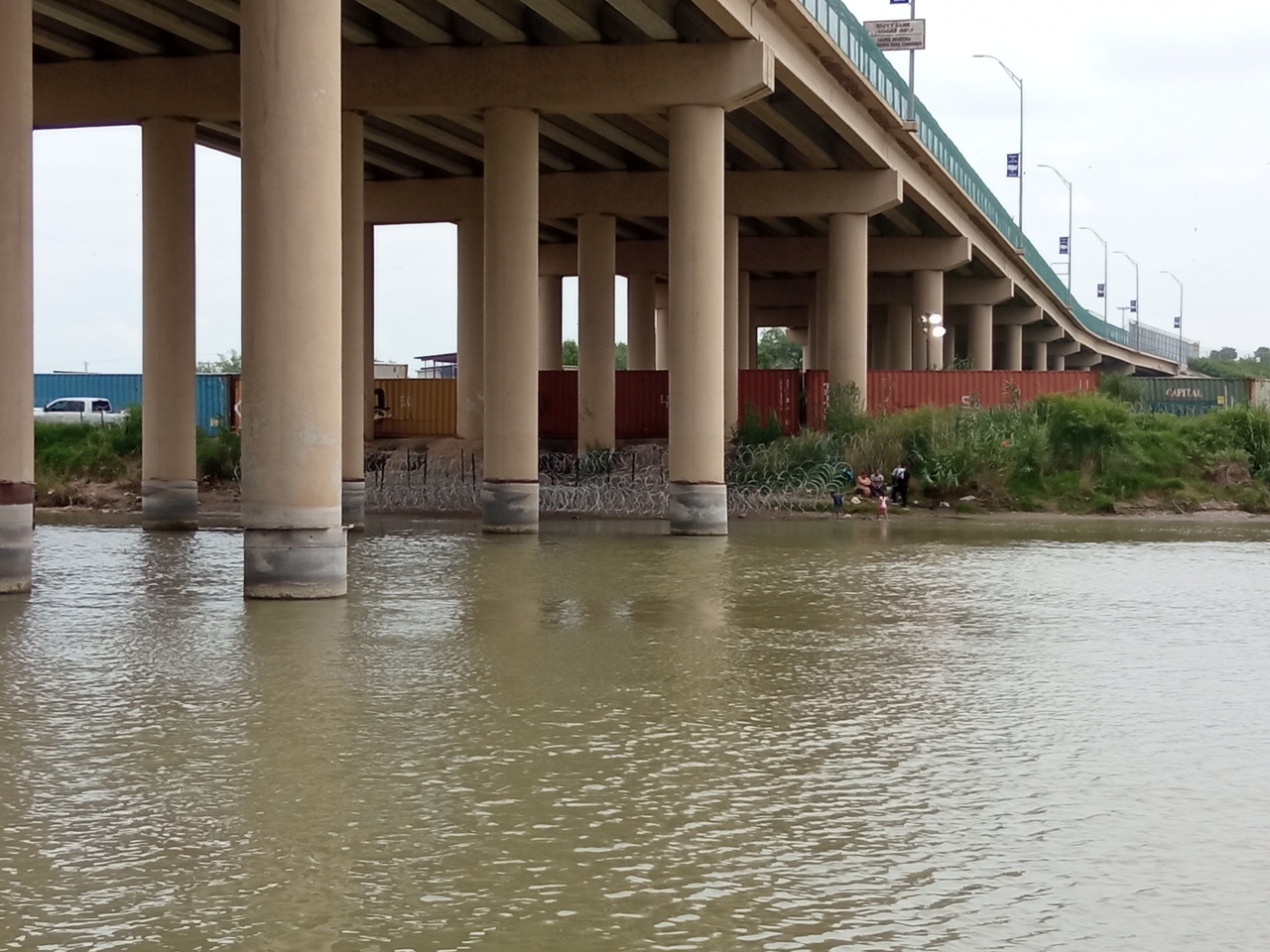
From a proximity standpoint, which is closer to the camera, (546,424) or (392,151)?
(392,151)

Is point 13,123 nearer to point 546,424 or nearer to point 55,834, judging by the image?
point 55,834

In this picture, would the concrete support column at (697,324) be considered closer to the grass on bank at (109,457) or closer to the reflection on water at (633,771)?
the reflection on water at (633,771)

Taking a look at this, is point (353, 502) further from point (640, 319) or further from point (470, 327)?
point (640, 319)

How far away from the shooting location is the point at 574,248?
66375 millimetres

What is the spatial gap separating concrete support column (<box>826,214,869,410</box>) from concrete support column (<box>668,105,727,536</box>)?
14962 millimetres

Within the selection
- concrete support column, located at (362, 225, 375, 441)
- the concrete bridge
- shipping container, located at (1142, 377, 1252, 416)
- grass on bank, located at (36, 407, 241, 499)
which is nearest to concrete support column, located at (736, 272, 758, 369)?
the concrete bridge

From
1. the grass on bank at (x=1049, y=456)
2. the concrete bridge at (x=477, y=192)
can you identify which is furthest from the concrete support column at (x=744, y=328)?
the grass on bank at (x=1049, y=456)

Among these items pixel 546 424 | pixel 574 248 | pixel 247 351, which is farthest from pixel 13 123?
pixel 574 248

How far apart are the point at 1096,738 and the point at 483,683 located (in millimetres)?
4808

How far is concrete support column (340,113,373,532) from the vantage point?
35.5 meters

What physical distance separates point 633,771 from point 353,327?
27.0 m

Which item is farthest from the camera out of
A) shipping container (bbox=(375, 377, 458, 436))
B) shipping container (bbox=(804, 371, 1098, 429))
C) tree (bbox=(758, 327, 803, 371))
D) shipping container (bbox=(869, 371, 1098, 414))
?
tree (bbox=(758, 327, 803, 371))

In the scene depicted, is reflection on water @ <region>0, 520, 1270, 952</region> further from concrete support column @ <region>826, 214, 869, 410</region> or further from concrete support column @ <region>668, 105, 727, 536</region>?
concrete support column @ <region>826, 214, 869, 410</region>

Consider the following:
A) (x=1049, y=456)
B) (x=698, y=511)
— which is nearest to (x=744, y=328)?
(x=1049, y=456)
